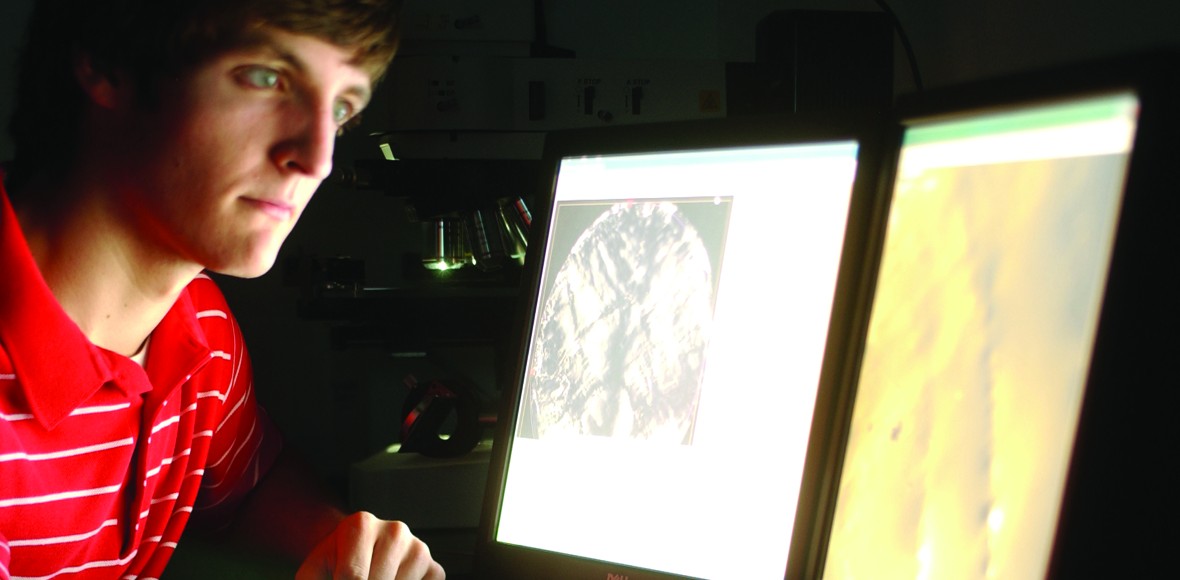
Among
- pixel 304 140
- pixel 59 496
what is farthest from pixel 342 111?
pixel 59 496

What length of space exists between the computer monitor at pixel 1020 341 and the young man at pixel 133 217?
453 millimetres

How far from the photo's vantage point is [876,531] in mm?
500

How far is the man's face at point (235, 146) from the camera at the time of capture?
0.74m

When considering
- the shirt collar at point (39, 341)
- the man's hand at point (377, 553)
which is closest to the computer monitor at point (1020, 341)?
the man's hand at point (377, 553)

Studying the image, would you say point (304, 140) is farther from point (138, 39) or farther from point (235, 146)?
point (138, 39)

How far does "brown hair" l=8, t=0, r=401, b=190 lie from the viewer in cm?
74

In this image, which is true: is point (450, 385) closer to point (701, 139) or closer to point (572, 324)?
point (572, 324)

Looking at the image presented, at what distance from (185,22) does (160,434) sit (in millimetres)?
411

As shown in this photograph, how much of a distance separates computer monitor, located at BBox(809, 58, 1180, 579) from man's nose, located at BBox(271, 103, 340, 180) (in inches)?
19.8

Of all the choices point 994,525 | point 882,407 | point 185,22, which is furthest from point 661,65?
point 994,525

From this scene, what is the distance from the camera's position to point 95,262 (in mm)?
802

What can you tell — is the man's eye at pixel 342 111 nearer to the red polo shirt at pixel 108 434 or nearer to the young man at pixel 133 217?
the young man at pixel 133 217

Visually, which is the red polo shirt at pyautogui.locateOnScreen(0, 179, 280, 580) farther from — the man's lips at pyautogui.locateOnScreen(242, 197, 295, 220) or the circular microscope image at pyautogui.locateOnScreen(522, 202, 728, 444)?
the circular microscope image at pyautogui.locateOnScreen(522, 202, 728, 444)

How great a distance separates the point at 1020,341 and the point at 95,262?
0.79 meters
